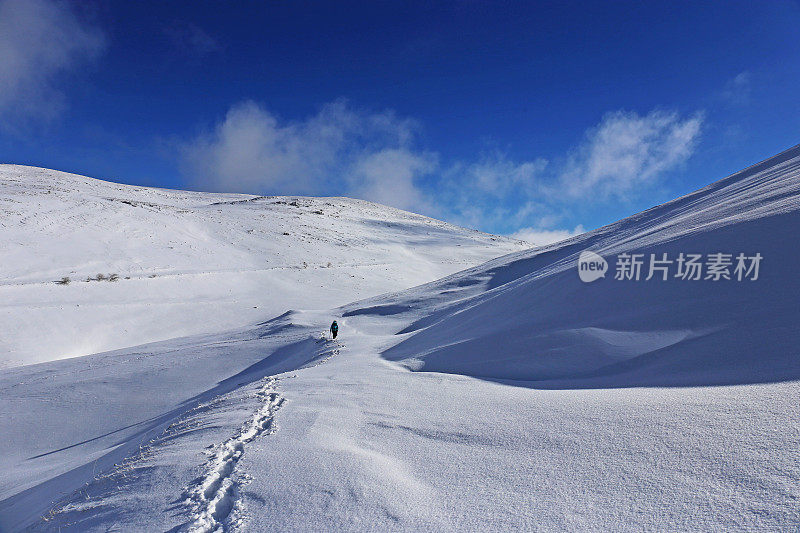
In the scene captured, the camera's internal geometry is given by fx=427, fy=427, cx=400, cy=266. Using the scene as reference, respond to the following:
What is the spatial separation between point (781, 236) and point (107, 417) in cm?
1263

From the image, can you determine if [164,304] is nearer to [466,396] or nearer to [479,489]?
[466,396]

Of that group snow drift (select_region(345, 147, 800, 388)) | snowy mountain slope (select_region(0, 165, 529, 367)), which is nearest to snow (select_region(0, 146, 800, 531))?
snow drift (select_region(345, 147, 800, 388))

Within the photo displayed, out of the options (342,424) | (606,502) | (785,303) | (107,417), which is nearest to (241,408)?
(342,424)

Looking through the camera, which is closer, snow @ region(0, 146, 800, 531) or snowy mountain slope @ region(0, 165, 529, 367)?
snow @ region(0, 146, 800, 531)

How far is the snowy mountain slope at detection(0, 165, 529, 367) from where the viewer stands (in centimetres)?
1686

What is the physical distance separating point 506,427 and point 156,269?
981 inches

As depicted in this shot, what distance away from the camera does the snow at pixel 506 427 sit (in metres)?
2.51

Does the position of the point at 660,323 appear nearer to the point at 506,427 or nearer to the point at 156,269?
the point at 506,427

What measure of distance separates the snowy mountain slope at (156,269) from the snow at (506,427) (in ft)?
26.0

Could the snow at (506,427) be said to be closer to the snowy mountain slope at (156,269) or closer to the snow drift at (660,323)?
the snow drift at (660,323)

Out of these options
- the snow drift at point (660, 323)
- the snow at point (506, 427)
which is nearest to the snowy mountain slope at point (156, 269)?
the snow at point (506, 427)

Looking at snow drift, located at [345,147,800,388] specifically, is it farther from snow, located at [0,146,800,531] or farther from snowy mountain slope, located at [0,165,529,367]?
Answer: snowy mountain slope, located at [0,165,529,367]

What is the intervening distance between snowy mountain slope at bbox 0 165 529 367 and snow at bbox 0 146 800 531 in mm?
7926

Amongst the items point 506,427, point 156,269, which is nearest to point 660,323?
point 506,427
